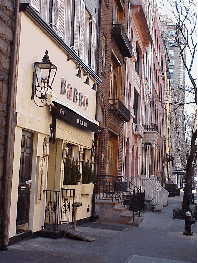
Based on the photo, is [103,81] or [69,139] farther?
[103,81]

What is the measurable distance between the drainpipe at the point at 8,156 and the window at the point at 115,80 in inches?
405

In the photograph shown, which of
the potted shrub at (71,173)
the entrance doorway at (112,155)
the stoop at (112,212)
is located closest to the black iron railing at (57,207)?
the potted shrub at (71,173)

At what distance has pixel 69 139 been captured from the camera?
11.8 m

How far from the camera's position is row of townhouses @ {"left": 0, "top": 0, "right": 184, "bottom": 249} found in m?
8.24

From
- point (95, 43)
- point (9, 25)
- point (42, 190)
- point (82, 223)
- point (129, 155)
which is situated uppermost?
point (95, 43)

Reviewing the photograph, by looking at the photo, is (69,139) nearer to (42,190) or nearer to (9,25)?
(42,190)

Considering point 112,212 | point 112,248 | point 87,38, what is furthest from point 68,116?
point 112,212

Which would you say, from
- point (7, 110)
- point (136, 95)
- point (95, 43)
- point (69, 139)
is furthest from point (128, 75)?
point (7, 110)

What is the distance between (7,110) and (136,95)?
60.3ft

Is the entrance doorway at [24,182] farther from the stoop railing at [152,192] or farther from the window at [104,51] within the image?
the stoop railing at [152,192]

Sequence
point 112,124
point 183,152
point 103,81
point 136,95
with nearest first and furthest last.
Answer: point 103,81
point 112,124
point 136,95
point 183,152

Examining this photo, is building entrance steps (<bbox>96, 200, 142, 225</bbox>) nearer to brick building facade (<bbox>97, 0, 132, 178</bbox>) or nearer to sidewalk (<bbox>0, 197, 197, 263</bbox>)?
sidewalk (<bbox>0, 197, 197, 263</bbox>)

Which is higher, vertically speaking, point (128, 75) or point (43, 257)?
point (128, 75)

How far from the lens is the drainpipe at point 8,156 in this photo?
782 cm
